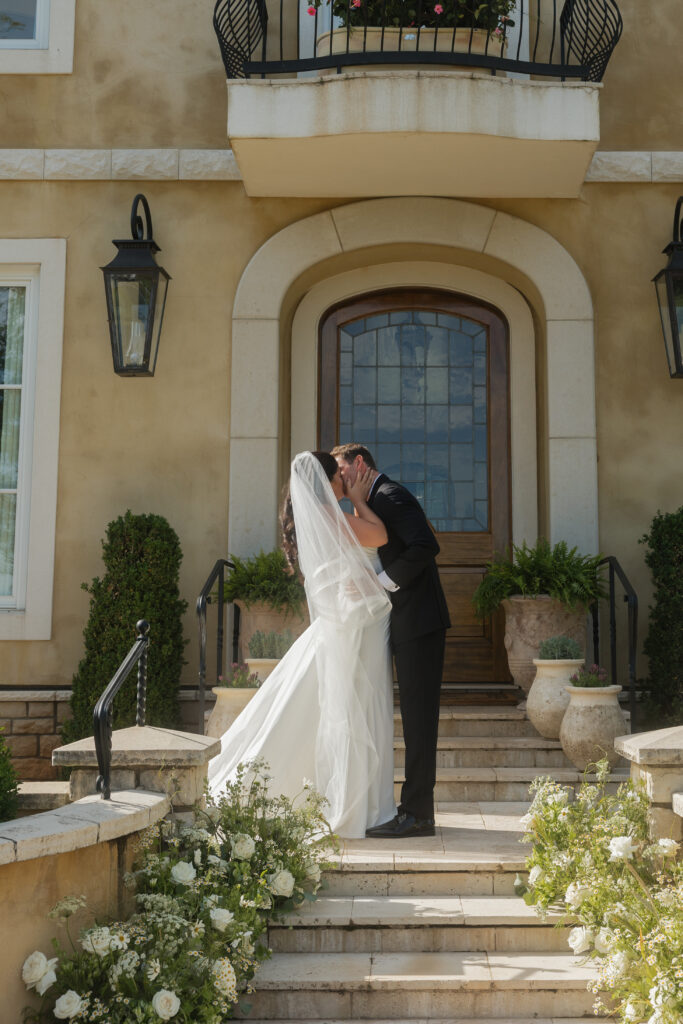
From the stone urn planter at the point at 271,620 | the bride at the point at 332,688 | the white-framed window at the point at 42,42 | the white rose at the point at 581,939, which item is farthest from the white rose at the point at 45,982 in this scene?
the white-framed window at the point at 42,42

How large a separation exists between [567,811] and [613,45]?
A: 533cm

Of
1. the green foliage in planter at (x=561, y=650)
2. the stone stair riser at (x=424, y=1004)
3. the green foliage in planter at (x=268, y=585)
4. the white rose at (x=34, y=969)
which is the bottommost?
the stone stair riser at (x=424, y=1004)

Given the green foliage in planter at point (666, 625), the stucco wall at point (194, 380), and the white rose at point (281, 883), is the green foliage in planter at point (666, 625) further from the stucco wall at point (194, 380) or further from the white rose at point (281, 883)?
the white rose at point (281, 883)

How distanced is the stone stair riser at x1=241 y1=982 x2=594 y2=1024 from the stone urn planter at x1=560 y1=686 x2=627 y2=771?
7.29 ft

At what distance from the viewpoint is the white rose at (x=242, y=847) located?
415cm

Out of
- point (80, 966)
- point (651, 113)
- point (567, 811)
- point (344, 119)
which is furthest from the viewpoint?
point (651, 113)

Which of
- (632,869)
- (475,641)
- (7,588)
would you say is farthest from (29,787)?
(475,641)

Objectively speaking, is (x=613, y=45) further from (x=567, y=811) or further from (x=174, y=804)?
(x=174, y=804)

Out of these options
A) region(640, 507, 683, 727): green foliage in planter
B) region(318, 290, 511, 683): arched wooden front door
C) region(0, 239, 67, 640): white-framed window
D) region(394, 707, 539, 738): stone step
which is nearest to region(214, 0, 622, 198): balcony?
region(318, 290, 511, 683): arched wooden front door

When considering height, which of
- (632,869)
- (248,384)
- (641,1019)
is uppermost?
(248,384)

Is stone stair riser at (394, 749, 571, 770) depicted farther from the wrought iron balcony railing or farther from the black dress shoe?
the wrought iron balcony railing

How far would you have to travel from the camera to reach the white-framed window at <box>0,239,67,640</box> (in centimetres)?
745

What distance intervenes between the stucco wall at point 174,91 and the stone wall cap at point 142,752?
4982 mm

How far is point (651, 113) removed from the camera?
25.5 ft
